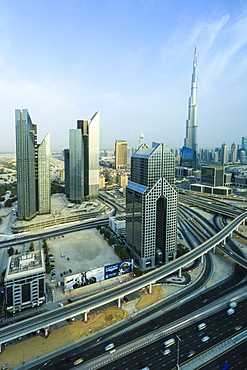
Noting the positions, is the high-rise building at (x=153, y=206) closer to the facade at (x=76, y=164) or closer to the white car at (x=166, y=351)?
the white car at (x=166, y=351)

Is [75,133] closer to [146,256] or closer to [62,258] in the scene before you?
[62,258]

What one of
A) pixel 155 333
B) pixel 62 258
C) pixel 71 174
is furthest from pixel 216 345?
pixel 71 174

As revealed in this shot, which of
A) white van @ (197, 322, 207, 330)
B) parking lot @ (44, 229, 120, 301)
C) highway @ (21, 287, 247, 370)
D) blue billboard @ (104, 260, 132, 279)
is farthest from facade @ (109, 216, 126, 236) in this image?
white van @ (197, 322, 207, 330)

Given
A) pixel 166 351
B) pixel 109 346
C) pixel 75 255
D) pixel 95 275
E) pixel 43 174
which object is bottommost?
pixel 109 346

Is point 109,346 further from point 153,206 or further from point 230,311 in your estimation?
point 153,206

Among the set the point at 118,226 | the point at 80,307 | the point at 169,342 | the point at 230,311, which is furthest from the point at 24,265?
the point at 230,311

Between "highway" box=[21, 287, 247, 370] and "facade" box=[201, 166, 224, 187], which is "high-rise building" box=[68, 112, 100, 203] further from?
"highway" box=[21, 287, 247, 370]
